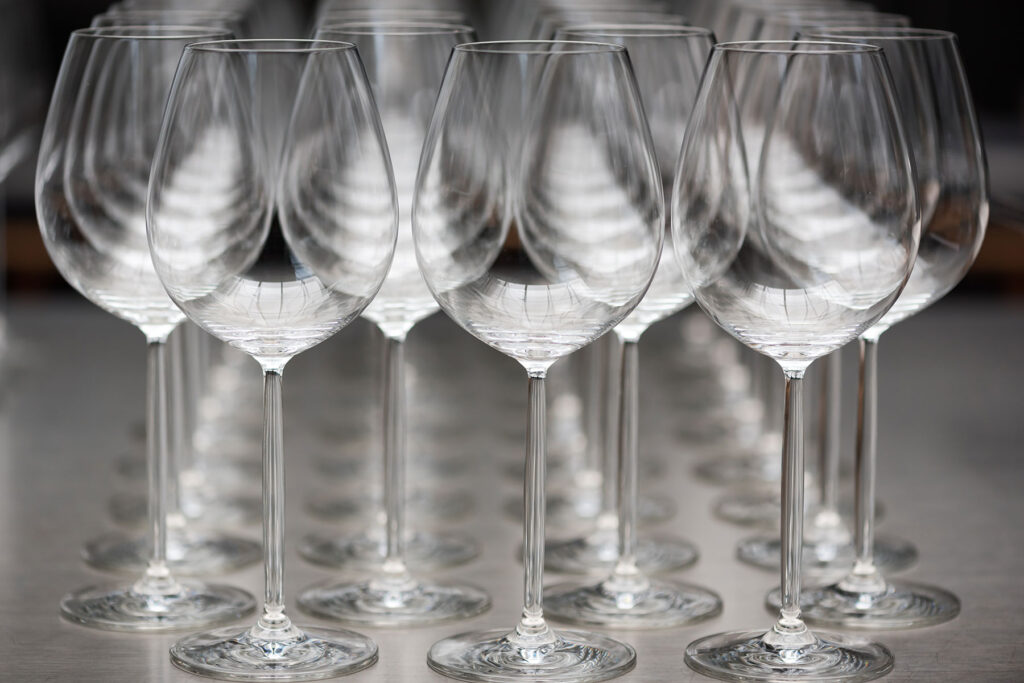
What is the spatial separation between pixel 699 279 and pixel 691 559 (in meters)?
0.36

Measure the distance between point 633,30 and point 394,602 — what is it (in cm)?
39

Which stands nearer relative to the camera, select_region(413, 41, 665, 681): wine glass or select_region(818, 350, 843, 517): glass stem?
select_region(413, 41, 665, 681): wine glass

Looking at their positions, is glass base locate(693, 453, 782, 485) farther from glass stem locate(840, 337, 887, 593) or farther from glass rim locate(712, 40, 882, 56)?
glass rim locate(712, 40, 882, 56)

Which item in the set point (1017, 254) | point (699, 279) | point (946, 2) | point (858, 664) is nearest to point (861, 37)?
point (699, 279)

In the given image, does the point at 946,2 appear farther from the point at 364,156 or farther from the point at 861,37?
the point at 364,156

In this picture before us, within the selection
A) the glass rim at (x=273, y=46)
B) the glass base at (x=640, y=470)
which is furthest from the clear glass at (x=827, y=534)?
the glass rim at (x=273, y=46)

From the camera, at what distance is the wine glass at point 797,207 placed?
0.91m

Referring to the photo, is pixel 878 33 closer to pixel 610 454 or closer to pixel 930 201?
pixel 930 201

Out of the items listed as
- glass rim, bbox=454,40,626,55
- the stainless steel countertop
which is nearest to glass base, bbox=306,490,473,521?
the stainless steel countertop

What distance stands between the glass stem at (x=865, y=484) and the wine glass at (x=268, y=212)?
34cm

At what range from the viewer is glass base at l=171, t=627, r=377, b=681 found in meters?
0.94

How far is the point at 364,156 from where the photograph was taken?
0.96 metres

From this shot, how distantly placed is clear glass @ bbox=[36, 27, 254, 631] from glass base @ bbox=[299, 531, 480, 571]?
0.41 ft

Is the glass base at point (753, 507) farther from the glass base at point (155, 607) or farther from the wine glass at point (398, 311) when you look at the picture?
the glass base at point (155, 607)
